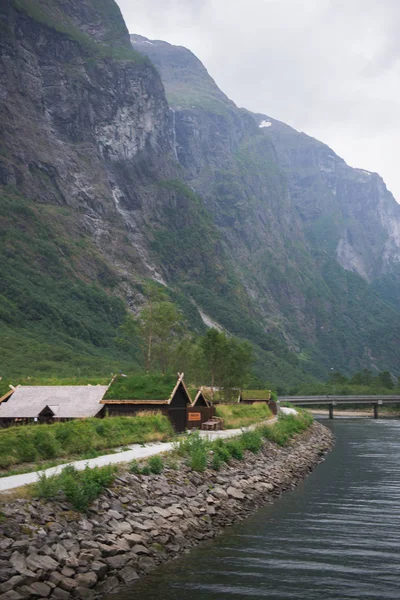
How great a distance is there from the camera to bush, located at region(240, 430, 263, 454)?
50.2 meters

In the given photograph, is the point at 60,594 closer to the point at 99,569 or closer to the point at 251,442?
the point at 99,569

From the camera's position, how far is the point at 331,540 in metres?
29.0

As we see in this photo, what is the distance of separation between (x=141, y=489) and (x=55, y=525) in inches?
297

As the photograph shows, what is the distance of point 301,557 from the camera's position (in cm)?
2609

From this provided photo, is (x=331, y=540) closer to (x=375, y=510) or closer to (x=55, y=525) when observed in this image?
(x=375, y=510)

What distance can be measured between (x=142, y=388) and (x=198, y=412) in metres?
7.89

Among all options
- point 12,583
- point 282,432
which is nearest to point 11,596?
point 12,583

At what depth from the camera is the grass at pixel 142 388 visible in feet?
177

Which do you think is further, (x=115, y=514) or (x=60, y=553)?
(x=115, y=514)

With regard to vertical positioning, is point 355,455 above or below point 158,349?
below

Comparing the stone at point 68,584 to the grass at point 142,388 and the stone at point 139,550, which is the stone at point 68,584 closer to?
the stone at point 139,550

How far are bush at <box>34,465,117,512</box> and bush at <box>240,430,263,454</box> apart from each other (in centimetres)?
2391

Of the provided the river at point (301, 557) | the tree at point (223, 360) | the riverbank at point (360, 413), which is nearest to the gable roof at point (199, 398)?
the river at point (301, 557)

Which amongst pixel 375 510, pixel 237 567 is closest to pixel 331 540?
pixel 237 567
